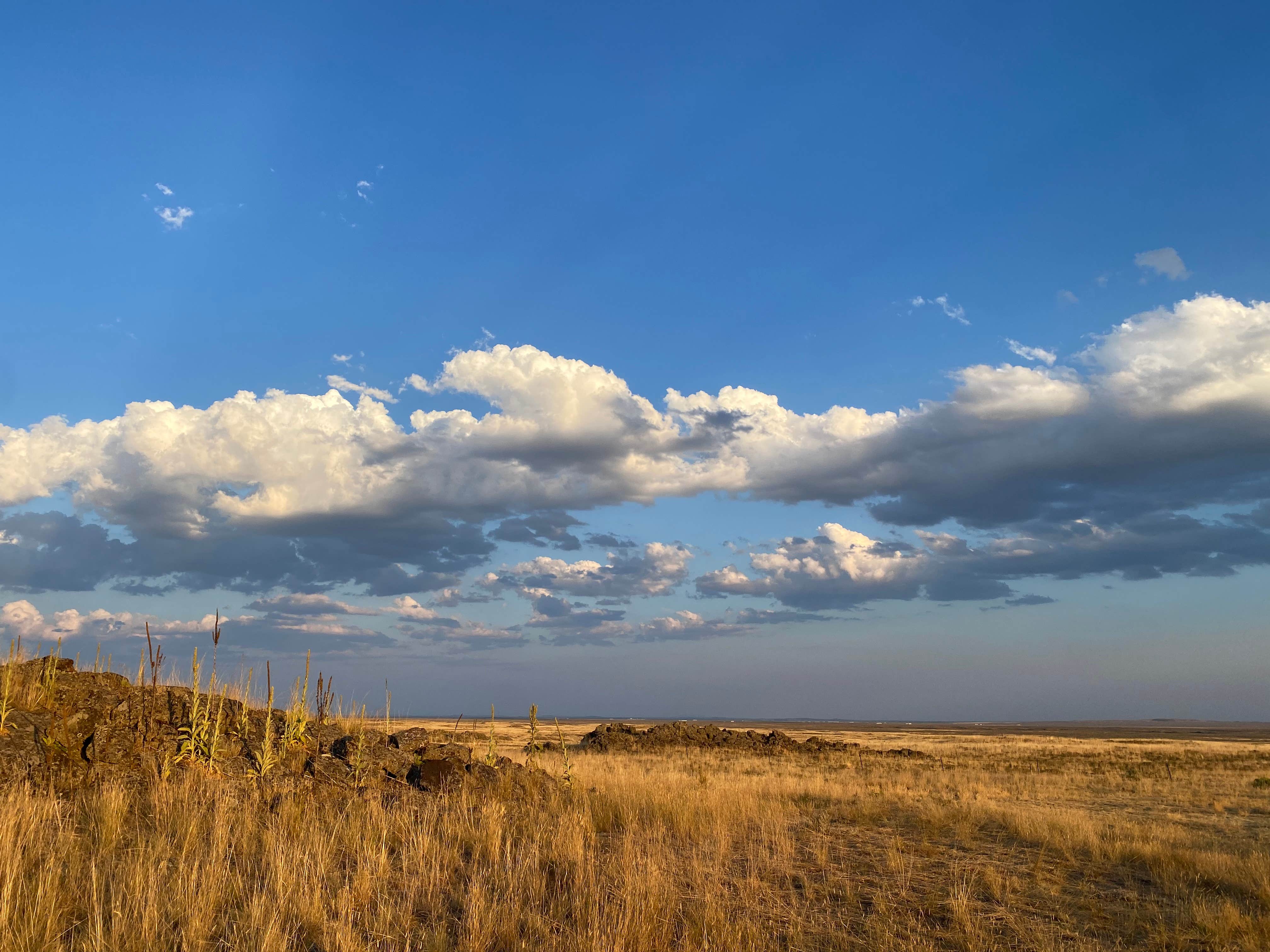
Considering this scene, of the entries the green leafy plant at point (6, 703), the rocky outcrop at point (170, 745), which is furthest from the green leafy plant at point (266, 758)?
the green leafy plant at point (6, 703)

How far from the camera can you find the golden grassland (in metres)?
6.33

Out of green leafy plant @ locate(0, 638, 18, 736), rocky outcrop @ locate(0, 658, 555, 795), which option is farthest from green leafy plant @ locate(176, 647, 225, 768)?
green leafy plant @ locate(0, 638, 18, 736)

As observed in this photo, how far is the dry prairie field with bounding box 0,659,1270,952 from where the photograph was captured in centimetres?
642

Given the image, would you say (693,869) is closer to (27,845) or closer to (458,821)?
(458,821)

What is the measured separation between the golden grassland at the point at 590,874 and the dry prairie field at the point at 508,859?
4cm

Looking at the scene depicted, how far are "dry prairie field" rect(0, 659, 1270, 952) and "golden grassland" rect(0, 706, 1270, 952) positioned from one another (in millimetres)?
35

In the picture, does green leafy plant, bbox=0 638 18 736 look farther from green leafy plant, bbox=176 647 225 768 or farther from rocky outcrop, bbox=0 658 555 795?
green leafy plant, bbox=176 647 225 768

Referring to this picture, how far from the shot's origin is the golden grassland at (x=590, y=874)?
633 centimetres

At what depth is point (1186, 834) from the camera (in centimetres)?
1344

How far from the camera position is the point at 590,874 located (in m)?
7.81

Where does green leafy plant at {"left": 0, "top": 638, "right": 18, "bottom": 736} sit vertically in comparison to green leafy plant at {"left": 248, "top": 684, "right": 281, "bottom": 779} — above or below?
above

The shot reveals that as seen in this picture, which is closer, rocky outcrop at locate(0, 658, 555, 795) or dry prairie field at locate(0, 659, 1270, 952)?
dry prairie field at locate(0, 659, 1270, 952)

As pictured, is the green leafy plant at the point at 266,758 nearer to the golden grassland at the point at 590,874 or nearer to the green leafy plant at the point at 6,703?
the golden grassland at the point at 590,874

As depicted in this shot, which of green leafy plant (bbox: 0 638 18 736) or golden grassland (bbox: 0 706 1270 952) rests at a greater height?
green leafy plant (bbox: 0 638 18 736)
